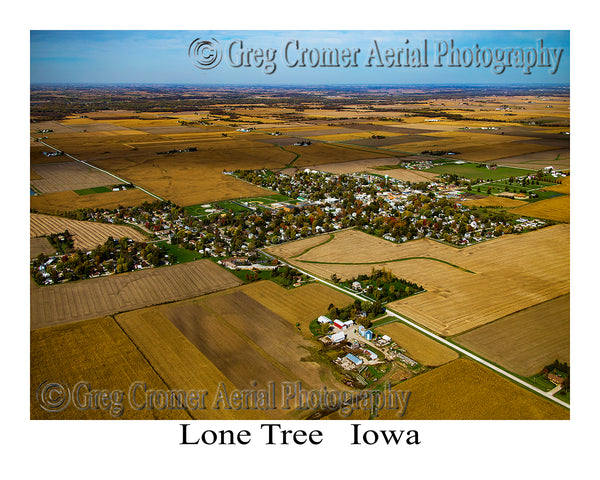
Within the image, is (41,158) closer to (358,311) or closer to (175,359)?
(175,359)

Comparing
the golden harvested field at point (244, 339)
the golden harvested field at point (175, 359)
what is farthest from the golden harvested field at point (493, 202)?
the golden harvested field at point (175, 359)

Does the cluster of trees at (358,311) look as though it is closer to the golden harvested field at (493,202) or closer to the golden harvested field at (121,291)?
the golden harvested field at (121,291)

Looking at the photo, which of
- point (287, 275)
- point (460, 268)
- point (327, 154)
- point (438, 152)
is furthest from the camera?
point (438, 152)

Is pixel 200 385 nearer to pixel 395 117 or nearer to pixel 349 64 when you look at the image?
pixel 349 64

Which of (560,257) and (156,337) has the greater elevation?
(560,257)

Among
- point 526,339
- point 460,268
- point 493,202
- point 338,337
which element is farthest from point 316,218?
→ point 526,339

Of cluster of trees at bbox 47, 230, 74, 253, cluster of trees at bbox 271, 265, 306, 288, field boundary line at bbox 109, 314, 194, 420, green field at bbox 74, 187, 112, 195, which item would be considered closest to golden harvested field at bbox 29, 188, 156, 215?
green field at bbox 74, 187, 112, 195

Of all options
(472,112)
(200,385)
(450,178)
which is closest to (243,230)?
(200,385)
